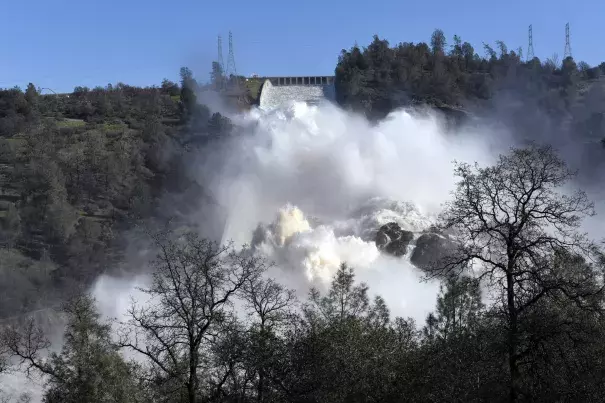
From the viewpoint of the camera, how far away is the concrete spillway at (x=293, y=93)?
108 m

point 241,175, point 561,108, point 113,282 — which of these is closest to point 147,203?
point 241,175

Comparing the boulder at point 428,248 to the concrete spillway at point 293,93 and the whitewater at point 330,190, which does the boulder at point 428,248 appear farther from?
the concrete spillway at point 293,93

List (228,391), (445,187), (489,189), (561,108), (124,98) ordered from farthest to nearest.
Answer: (124,98) < (561,108) < (445,187) < (228,391) < (489,189)

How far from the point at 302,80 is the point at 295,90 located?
24.2 ft

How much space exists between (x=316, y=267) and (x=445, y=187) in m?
24.4

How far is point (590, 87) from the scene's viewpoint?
334 feet

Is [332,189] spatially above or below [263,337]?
above

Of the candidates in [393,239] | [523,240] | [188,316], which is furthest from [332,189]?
[523,240]

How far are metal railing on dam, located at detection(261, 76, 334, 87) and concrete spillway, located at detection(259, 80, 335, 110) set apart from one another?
580 mm

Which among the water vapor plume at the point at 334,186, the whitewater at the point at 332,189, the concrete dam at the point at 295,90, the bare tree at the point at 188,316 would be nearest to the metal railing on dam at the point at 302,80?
the concrete dam at the point at 295,90

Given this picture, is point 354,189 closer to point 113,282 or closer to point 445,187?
point 445,187

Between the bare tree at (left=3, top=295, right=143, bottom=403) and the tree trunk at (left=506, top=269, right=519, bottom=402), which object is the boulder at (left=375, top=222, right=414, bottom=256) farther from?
the tree trunk at (left=506, top=269, right=519, bottom=402)

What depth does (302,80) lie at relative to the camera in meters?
121

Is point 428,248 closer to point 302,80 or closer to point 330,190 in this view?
point 330,190
